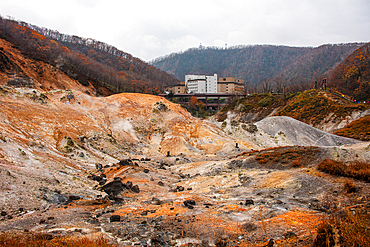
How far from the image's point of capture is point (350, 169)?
10258 mm

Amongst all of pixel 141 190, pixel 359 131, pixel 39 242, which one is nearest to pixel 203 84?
pixel 359 131

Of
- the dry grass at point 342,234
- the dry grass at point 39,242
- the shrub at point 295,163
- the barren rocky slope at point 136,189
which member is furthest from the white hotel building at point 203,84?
the dry grass at point 342,234

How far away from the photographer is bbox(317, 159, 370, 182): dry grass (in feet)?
30.4

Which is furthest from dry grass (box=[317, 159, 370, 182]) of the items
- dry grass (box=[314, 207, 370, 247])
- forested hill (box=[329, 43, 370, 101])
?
forested hill (box=[329, 43, 370, 101])

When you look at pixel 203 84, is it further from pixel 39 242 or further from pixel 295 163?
pixel 39 242

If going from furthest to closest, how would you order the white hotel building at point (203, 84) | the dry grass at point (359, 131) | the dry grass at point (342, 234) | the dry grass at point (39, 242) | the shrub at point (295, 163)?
the white hotel building at point (203, 84) → the dry grass at point (359, 131) → the shrub at point (295, 163) → the dry grass at point (39, 242) → the dry grass at point (342, 234)

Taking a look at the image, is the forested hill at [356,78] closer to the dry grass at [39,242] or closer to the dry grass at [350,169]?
the dry grass at [350,169]

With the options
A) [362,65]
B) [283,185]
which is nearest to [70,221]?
[283,185]

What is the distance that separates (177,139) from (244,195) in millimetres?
24188

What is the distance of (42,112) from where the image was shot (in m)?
25.6

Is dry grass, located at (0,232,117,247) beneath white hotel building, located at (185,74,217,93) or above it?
beneath

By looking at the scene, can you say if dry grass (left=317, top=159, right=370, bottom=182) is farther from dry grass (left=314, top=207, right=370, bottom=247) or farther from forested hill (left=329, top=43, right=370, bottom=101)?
forested hill (left=329, top=43, right=370, bottom=101)

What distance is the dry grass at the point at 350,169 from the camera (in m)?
9.26

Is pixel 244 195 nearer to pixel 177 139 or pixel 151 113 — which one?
pixel 177 139
